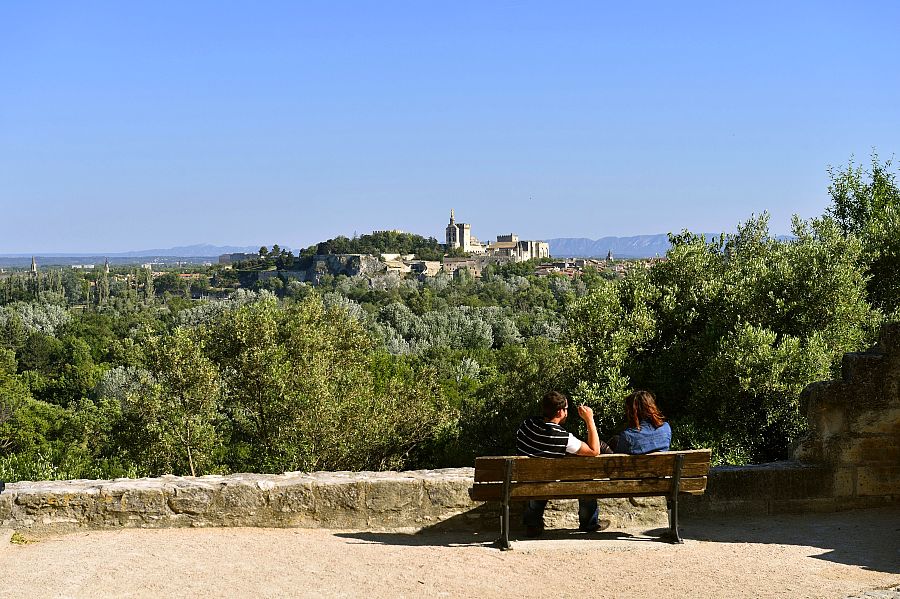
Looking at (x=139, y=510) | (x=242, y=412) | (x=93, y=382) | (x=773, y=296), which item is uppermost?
(x=773, y=296)

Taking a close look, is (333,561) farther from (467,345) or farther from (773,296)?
(467,345)

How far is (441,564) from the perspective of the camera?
6.07 metres

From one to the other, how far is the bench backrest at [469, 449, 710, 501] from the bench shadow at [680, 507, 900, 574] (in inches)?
32.1

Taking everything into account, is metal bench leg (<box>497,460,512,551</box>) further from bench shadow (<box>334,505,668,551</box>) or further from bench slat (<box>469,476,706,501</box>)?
bench shadow (<box>334,505,668,551</box>)

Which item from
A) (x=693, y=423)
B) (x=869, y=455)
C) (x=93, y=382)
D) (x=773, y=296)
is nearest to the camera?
(x=869, y=455)

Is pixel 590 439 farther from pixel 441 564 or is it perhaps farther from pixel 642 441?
pixel 441 564

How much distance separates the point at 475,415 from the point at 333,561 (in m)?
11.0

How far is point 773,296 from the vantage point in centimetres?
1334

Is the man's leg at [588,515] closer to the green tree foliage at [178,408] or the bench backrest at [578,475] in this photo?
the bench backrest at [578,475]

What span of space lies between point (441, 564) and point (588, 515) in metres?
1.60

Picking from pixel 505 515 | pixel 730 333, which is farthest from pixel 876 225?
pixel 505 515

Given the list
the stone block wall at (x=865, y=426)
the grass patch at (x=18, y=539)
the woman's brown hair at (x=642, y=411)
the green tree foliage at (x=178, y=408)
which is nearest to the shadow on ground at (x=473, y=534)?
the woman's brown hair at (x=642, y=411)

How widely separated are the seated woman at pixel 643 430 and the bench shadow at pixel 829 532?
35.1 inches

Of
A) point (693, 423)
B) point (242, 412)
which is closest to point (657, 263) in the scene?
point (693, 423)
